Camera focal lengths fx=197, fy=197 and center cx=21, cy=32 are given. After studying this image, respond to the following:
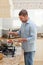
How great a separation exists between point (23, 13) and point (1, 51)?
2.32 feet

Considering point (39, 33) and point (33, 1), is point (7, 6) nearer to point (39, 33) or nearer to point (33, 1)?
point (33, 1)

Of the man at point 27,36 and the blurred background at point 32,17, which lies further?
the blurred background at point 32,17

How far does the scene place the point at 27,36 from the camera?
331 centimetres

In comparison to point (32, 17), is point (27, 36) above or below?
below

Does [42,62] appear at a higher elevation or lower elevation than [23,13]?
lower

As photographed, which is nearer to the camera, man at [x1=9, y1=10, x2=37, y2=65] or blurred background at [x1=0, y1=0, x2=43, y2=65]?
man at [x1=9, y1=10, x2=37, y2=65]

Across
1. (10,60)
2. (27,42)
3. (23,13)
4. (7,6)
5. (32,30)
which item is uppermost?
(7,6)

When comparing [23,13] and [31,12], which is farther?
[31,12]

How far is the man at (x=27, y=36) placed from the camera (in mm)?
→ 3213

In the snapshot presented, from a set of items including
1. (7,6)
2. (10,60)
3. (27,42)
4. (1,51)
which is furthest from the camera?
(7,6)

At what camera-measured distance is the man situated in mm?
3213

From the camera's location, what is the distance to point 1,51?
3.09m

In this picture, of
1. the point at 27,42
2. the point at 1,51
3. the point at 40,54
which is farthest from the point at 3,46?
the point at 40,54

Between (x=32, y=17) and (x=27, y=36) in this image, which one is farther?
(x=32, y=17)
